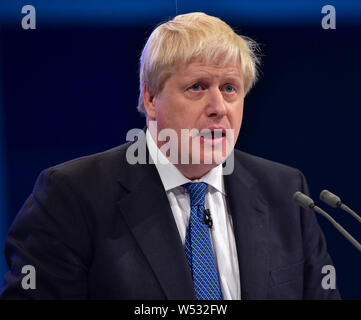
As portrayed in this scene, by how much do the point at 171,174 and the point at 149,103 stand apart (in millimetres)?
261

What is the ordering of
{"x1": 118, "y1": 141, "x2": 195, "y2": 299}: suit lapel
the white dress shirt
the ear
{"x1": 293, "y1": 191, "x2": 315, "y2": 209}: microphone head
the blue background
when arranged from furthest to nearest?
the blue background < the ear < the white dress shirt < {"x1": 118, "y1": 141, "x2": 195, "y2": 299}: suit lapel < {"x1": 293, "y1": 191, "x2": 315, "y2": 209}: microphone head

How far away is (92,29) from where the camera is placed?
2871 millimetres

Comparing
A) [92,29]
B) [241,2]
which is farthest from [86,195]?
[241,2]

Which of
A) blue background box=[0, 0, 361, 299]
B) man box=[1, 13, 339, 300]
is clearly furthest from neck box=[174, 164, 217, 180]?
blue background box=[0, 0, 361, 299]

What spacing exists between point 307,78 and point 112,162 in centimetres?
116

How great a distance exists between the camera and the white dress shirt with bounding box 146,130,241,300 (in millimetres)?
2162

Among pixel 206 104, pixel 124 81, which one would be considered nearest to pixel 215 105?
pixel 206 104

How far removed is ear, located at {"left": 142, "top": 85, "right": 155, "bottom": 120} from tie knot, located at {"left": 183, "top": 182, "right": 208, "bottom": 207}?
27 cm

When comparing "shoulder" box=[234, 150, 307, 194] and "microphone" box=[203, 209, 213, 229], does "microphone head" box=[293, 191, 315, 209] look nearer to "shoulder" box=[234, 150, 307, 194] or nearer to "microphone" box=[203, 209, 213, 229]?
"microphone" box=[203, 209, 213, 229]

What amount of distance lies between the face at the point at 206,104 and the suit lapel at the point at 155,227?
14 cm

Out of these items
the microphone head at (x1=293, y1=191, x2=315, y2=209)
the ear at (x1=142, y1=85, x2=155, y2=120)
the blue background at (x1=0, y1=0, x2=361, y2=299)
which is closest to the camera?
the microphone head at (x1=293, y1=191, x2=315, y2=209)

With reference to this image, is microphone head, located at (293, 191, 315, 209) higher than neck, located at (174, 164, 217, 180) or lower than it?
lower

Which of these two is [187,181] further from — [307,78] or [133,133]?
[307,78]

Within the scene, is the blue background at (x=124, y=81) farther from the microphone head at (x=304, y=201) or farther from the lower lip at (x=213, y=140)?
the microphone head at (x=304, y=201)
